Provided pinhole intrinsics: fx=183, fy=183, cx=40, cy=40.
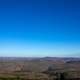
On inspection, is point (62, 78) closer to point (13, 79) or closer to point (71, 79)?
point (71, 79)

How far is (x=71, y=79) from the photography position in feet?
246

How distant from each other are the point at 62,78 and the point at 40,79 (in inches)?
463

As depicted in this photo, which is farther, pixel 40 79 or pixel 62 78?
pixel 40 79

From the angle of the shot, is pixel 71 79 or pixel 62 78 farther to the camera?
pixel 71 79

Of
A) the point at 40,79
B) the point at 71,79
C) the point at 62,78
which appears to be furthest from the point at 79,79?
the point at 40,79

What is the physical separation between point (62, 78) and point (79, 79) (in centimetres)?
1054

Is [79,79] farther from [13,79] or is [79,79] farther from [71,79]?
[13,79]

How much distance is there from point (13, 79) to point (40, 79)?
1318 cm

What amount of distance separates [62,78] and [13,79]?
736 inches

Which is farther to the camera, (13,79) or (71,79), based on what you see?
(71,79)

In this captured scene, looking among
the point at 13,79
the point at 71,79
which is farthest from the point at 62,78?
the point at 13,79

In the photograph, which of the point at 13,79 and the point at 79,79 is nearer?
the point at 13,79

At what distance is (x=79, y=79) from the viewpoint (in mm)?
76375

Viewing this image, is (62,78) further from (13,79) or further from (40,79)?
(13,79)
